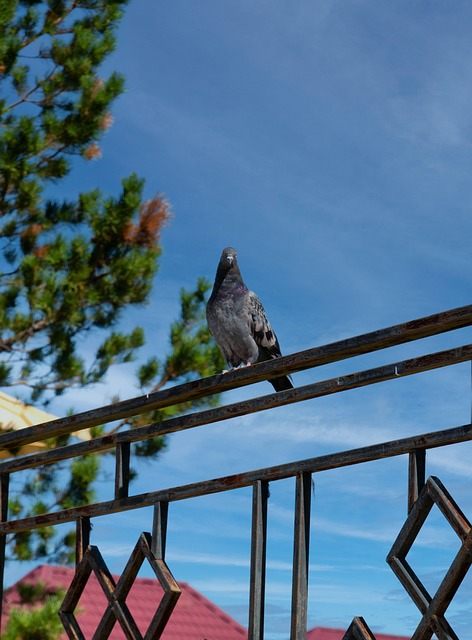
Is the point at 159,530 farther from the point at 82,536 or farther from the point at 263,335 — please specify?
the point at 263,335

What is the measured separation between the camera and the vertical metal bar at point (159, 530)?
1.85 metres

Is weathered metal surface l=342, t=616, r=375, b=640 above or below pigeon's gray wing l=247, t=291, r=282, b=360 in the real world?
below

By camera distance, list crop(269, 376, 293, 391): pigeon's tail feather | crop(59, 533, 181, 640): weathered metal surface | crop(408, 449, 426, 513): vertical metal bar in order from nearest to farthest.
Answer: crop(408, 449, 426, 513): vertical metal bar → crop(59, 533, 181, 640): weathered metal surface → crop(269, 376, 293, 391): pigeon's tail feather

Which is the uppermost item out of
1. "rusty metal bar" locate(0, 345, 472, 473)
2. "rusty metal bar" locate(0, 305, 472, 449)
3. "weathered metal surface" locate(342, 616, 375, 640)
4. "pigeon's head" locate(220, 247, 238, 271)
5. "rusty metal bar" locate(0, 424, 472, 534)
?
"pigeon's head" locate(220, 247, 238, 271)

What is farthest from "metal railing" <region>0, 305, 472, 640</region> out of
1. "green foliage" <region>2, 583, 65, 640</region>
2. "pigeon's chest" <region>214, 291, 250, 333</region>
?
"green foliage" <region>2, 583, 65, 640</region>

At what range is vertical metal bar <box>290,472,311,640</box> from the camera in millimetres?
1599

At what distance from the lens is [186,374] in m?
8.38

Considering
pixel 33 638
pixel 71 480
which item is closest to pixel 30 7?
pixel 71 480

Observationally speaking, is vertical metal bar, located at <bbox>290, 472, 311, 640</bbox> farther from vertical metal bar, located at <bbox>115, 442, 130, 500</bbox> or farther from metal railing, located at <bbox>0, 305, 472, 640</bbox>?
vertical metal bar, located at <bbox>115, 442, 130, 500</bbox>

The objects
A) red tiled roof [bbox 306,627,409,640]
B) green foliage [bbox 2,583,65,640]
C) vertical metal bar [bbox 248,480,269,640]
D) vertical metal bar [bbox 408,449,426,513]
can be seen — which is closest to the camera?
vertical metal bar [bbox 408,449,426,513]

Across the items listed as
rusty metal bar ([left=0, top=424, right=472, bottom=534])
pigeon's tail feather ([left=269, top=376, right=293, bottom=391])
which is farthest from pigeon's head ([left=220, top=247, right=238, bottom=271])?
rusty metal bar ([left=0, top=424, right=472, bottom=534])

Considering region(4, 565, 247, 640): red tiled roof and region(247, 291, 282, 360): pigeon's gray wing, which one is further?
region(4, 565, 247, 640): red tiled roof

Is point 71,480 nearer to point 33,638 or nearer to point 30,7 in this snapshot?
point 33,638

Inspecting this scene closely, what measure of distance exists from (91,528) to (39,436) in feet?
1.04
